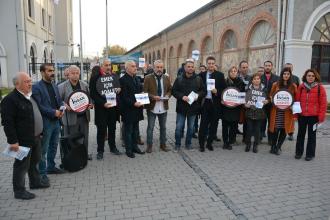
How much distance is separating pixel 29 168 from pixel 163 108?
3.27 meters

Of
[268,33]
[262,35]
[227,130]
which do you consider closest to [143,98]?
[227,130]

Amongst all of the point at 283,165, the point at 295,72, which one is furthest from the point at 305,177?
the point at 295,72

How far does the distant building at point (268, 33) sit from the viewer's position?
13414 mm

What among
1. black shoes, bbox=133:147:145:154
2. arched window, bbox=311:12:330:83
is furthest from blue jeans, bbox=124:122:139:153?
arched window, bbox=311:12:330:83

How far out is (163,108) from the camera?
7.36 meters

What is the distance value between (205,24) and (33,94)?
65.9 feet

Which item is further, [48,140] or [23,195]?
[48,140]

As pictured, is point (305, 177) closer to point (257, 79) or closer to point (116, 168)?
point (257, 79)

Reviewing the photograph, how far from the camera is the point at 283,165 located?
660 centimetres

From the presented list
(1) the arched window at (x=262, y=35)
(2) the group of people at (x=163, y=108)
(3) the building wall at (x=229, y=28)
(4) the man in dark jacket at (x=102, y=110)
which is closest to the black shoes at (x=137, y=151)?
(2) the group of people at (x=163, y=108)

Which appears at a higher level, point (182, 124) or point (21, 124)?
point (21, 124)

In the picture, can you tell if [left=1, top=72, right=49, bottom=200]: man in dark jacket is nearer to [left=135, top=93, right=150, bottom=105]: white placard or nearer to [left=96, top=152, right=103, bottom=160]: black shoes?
[left=96, top=152, right=103, bottom=160]: black shoes

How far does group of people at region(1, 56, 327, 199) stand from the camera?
5469 millimetres

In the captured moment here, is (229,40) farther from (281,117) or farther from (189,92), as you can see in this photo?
(189,92)
